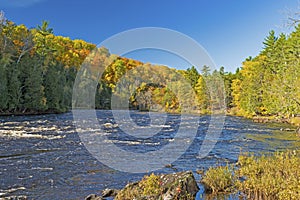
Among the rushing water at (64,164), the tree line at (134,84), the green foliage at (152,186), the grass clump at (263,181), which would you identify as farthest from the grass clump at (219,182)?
the tree line at (134,84)

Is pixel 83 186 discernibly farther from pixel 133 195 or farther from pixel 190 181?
pixel 190 181

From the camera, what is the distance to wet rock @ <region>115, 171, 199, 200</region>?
692 centimetres

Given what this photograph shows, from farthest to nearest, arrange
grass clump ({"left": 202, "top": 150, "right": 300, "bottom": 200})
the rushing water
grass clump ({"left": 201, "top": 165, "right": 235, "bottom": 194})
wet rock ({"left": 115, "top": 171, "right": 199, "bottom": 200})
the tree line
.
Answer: the tree line, the rushing water, grass clump ({"left": 201, "top": 165, "right": 235, "bottom": 194}), wet rock ({"left": 115, "top": 171, "right": 199, "bottom": 200}), grass clump ({"left": 202, "top": 150, "right": 300, "bottom": 200})

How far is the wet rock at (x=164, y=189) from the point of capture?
692 cm

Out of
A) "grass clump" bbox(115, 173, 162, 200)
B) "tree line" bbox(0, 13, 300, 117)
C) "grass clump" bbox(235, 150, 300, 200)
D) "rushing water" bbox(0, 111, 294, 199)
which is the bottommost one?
"rushing water" bbox(0, 111, 294, 199)

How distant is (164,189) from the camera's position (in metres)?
7.23

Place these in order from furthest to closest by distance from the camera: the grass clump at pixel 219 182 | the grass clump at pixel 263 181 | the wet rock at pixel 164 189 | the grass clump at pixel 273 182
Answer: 1. the grass clump at pixel 219 182
2. the wet rock at pixel 164 189
3. the grass clump at pixel 263 181
4. the grass clump at pixel 273 182

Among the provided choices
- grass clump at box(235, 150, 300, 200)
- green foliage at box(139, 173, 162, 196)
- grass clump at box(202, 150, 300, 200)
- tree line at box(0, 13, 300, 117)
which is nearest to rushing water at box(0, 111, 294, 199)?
grass clump at box(202, 150, 300, 200)

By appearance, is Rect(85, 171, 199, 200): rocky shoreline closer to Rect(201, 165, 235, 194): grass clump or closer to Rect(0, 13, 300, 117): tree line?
Rect(201, 165, 235, 194): grass clump

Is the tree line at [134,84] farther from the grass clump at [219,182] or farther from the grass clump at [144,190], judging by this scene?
the grass clump at [144,190]

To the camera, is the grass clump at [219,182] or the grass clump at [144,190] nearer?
the grass clump at [144,190]

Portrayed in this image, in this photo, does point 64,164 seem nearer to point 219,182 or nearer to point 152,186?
point 152,186

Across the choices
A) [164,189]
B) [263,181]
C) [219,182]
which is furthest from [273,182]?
[164,189]

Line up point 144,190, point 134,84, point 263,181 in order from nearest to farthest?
point 263,181, point 144,190, point 134,84
